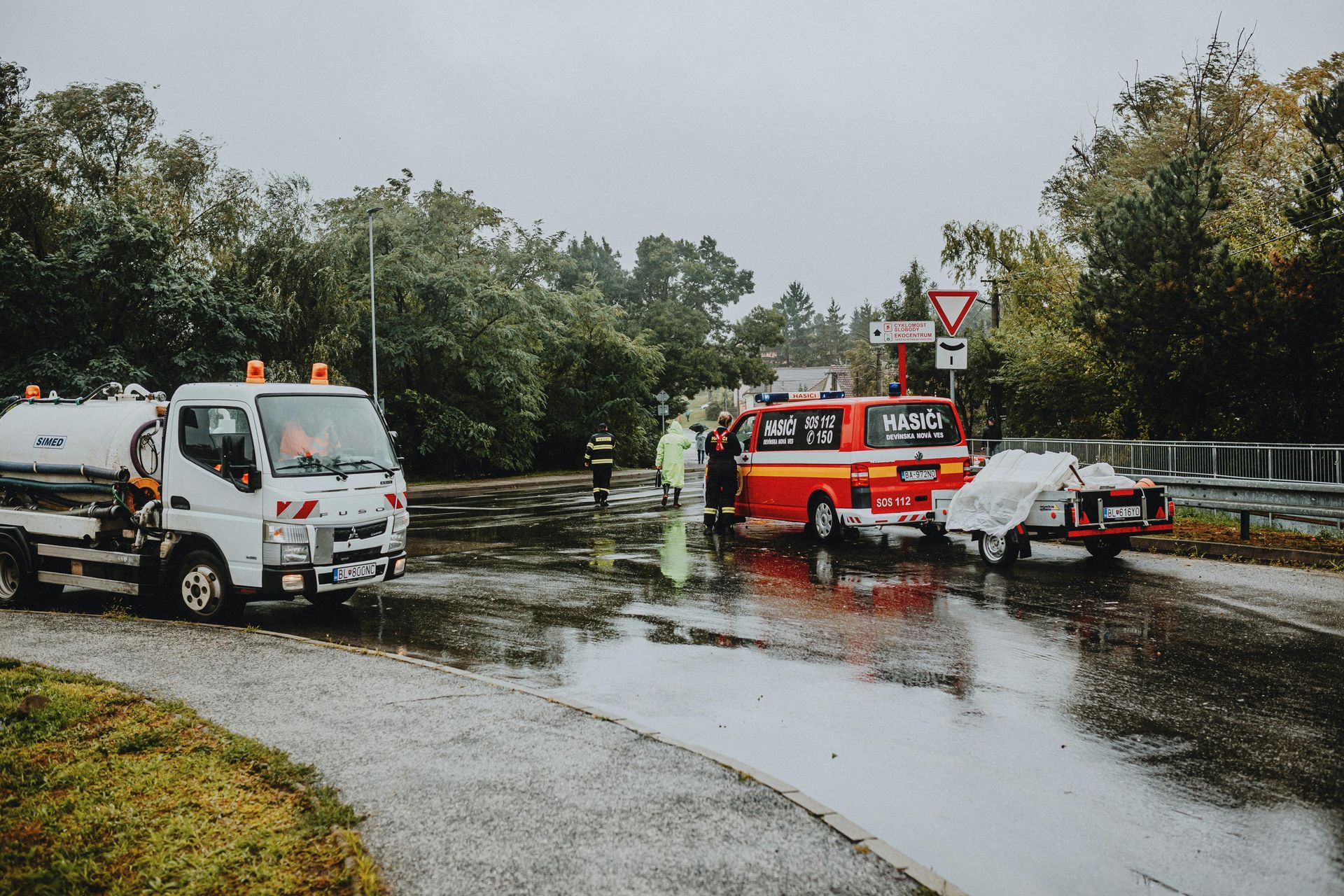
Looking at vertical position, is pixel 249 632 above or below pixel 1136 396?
below

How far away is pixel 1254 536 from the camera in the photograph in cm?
1402

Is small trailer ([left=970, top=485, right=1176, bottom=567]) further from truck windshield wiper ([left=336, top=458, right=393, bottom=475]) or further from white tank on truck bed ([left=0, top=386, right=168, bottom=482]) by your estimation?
white tank on truck bed ([left=0, top=386, right=168, bottom=482])

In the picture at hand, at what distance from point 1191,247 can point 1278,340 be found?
101 inches

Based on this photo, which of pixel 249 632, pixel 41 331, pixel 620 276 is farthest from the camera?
pixel 620 276

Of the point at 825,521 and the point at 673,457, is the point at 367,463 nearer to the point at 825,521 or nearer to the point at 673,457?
the point at 825,521

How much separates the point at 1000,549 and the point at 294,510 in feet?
26.4

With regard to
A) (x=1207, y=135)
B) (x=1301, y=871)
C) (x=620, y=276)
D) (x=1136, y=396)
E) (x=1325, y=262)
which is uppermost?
(x=620, y=276)

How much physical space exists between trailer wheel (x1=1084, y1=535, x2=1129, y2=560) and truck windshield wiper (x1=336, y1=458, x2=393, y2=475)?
847cm

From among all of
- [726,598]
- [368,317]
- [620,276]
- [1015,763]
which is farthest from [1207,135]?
[620,276]

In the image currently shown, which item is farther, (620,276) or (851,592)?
(620,276)

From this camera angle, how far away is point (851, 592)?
34.4 feet

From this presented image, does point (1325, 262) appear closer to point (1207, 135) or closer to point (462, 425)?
point (1207, 135)

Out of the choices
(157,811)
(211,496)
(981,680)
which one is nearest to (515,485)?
(211,496)

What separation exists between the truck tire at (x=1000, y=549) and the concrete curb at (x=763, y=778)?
714 cm
